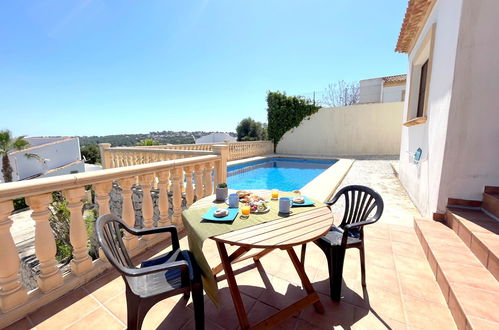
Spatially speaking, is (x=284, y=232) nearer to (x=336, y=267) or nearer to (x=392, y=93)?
(x=336, y=267)

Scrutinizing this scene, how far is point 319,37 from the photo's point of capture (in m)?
8.73

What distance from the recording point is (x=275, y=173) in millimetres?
10398

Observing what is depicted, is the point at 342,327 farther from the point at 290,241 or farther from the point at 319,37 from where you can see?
the point at 319,37

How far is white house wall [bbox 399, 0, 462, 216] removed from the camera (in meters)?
2.57

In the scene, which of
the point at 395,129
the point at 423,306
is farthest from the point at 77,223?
the point at 395,129

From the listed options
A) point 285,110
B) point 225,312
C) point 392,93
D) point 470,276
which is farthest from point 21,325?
point 392,93

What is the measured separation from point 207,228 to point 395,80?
19.3 metres

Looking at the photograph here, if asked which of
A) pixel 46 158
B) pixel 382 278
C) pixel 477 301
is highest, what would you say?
pixel 477 301

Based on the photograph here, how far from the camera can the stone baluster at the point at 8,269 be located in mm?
1313

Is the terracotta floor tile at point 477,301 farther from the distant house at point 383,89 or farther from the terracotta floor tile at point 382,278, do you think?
the distant house at point 383,89

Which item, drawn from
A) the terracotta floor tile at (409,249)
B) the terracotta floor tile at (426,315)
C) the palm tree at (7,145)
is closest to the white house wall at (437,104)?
the terracotta floor tile at (409,249)

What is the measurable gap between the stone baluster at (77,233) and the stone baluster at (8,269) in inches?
13.0

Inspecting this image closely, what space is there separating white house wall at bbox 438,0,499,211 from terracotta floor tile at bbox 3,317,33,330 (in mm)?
4441

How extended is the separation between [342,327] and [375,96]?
19878 millimetres
